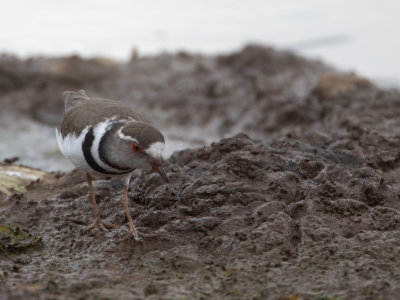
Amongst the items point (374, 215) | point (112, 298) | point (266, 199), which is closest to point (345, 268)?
point (374, 215)

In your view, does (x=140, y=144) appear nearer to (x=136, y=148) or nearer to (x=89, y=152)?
(x=136, y=148)

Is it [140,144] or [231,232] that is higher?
[140,144]

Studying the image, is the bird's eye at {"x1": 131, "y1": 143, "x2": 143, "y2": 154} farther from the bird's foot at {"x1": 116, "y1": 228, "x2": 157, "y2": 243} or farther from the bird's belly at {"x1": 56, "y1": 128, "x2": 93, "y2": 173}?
the bird's foot at {"x1": 116, "y1": 228, "x2": 157, "y2": 243}

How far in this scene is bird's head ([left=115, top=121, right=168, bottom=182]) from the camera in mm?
4473

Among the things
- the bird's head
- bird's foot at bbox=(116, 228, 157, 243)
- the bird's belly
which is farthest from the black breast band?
bird's foot at bbox=(116, 228, 157, 243)

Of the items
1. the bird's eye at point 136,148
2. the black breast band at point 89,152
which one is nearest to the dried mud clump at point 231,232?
the black breast band at point 89,152

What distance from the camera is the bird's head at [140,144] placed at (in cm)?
447

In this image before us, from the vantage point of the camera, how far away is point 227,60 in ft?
48.5

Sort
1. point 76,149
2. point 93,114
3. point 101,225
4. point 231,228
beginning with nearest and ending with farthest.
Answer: point 231,228
point 76,149
point 93,114
point 101,225

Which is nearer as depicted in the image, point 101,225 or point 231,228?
point 231,228

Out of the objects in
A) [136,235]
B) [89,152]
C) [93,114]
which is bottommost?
[136,235]

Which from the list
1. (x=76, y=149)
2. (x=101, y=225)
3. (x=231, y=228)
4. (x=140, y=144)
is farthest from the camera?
(x=101, y=225)

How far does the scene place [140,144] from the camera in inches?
Answer: 176

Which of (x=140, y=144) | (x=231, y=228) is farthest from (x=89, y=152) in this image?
(x=231, y=228)
